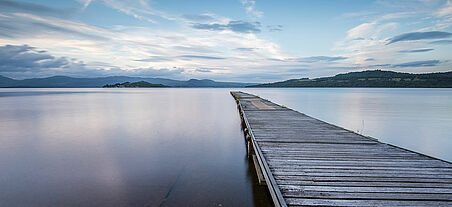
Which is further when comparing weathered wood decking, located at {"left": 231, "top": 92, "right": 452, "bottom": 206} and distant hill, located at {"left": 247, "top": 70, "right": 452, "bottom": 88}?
distant hill, located at {"left": 247, "top": 70, "right": 452, "bottom": 88}

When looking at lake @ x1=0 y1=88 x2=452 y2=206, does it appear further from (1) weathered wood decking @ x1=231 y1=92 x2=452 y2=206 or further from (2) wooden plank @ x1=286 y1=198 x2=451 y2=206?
(2) wooden plank @ x1=286 y1=198 x2=451 y2=206

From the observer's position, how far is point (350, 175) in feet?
14.6

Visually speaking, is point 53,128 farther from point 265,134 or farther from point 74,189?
point 265,134

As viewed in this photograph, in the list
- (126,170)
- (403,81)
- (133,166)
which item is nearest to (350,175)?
(126,170)

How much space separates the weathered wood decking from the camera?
11.8 ft

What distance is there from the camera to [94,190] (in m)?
6.11

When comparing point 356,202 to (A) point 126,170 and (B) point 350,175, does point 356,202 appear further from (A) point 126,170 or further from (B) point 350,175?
(A) point 126,170

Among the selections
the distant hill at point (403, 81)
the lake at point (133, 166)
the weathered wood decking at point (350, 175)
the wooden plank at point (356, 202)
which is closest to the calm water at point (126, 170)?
the lake at point (133, 166)

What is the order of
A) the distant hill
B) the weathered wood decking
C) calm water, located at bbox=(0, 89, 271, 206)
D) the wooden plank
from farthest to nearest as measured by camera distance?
the distant hill < calm water, located at bbox=(0, 89, 271, 206) < the weathered wood decking < the wooden plank

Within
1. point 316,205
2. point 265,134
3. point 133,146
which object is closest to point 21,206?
point 133,146

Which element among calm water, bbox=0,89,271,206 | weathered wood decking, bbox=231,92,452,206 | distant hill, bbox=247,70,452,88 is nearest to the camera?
weathered wood decking, bbox=231,92,452,206

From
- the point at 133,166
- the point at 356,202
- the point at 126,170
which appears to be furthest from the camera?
the point at 133,166

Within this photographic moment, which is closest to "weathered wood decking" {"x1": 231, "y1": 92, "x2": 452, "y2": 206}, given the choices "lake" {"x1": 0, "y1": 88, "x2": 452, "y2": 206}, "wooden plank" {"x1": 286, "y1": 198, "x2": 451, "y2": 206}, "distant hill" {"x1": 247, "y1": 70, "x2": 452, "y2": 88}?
"wooden plank" {"x1": 286, "y1": 198, "x2": 451, "y2": 206}

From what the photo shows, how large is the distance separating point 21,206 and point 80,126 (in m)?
11.8
